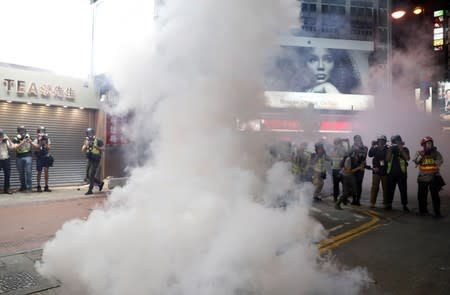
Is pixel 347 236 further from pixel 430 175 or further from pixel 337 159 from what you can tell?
pixel 337 159

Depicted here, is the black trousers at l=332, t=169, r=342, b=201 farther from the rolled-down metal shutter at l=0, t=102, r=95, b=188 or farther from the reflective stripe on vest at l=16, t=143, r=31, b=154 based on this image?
the reflective stripe on vest at l=16, t=143, r=31, b=154

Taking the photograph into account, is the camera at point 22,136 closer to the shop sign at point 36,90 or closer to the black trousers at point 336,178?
the shop sign at point 36,90

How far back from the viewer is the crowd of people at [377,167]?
674 cm

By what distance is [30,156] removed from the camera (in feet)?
28.6

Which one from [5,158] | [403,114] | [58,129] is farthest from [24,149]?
[403,114]

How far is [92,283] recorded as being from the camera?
9.73 ft

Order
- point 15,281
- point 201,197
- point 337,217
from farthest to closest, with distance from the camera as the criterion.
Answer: point 337,217 → point 15,281 → point 201,197

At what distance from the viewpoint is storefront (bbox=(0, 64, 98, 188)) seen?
895 cm

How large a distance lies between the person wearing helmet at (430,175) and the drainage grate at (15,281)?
7.07 meters

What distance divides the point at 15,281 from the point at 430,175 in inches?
287

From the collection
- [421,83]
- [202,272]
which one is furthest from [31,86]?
[421,83]

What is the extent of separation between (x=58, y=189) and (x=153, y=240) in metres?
7.53

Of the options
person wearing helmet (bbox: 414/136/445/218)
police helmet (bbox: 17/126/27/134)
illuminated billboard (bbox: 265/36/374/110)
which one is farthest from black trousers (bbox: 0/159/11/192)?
person wearing helmet (bbox: 414/136/445/218)

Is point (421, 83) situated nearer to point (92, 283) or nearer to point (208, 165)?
point (208, 165)
